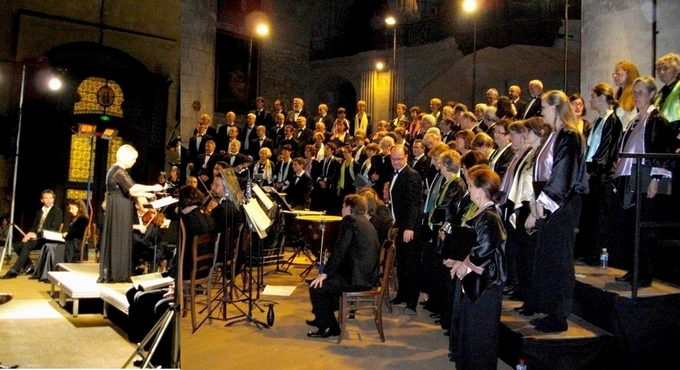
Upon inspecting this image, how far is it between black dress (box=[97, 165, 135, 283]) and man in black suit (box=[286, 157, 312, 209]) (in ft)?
25.2

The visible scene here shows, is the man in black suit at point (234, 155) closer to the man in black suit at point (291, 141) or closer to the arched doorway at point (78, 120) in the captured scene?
the man in black suit at point (291, 141)

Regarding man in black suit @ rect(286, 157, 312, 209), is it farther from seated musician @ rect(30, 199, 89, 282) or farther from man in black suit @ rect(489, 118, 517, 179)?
seated musician @ rect(30, 199, 89, 282)

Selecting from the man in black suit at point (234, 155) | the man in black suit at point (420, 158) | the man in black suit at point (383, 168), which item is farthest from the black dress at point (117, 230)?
the man in black suit at point (383, 168)

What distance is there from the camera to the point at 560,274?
372cm

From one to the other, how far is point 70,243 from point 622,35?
21.5ft

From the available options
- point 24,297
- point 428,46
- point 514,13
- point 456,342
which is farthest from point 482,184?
point 428,46

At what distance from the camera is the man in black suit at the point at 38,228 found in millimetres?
1205

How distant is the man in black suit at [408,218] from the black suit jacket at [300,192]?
331cm

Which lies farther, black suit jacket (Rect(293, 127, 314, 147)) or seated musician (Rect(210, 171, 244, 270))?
black suit jacket (Rect(293, 127, 314, 147))

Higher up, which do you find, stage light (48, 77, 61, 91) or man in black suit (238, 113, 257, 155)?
man in black suit (238, 113, 257, 155)

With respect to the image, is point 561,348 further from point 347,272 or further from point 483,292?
point 347,272

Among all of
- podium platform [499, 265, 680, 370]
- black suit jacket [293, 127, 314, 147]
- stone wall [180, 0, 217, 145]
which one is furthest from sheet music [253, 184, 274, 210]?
black suit jacket [293, 127, 314, 147]

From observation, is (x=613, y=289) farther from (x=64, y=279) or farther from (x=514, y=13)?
(x=514, y=13)

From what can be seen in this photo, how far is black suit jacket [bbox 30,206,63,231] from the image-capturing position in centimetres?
120
